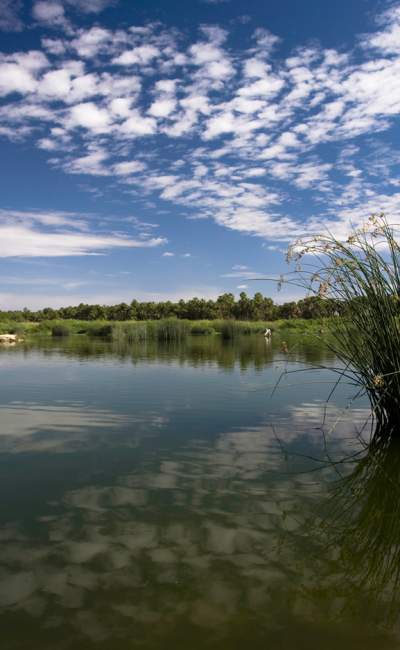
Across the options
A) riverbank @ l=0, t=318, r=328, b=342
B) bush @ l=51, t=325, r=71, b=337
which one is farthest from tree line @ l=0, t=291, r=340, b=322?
bush @ l=51, t=325, r=71, b=337

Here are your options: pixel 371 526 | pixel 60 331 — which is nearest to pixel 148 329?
pixel 60 331

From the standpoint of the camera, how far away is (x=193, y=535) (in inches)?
136

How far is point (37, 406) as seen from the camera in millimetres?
8289

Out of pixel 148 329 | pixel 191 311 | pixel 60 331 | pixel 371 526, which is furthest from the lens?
pixel 191 311

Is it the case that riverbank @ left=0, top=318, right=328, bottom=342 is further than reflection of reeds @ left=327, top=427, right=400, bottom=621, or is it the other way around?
riverbank @ left=0, top=318, right=328, bottom=342

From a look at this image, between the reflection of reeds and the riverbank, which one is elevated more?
the riverbank

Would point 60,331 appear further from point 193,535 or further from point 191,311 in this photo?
point 193,535

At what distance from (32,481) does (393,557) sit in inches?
124

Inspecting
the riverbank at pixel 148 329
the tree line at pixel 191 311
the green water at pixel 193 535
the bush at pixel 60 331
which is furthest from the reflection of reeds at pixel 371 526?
the tree line at pixel 191 311

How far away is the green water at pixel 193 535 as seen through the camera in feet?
8.12

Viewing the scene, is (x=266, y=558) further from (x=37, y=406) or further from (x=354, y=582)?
(x=37, y=406)

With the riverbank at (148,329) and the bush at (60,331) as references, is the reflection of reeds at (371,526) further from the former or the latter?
the bush at (60,331)

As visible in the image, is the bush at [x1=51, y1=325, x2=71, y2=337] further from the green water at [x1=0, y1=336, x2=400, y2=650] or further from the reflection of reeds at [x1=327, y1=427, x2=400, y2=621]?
the reflection of reeds at [x1=327, y1=427, x2=400, y2=621]

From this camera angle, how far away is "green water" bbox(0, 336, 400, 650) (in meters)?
2.47
